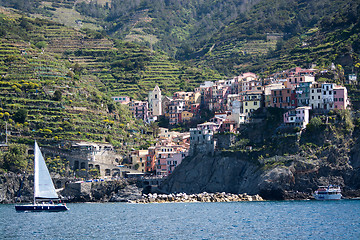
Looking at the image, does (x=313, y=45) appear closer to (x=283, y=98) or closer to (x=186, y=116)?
(x=186, y=116)

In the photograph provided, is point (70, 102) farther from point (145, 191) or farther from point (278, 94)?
point (278, 94)

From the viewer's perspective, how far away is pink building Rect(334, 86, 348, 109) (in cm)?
11562

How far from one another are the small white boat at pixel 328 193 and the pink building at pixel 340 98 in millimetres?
15036

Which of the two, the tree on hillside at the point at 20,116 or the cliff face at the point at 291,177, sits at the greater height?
the tree on hillside at the point at 20,116

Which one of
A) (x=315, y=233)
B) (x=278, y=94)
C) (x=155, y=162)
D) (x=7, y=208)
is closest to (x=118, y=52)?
(x=155, y=162)

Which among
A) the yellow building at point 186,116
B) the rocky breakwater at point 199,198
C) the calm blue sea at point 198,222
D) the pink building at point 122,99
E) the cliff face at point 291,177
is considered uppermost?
the pink building at point 122,99

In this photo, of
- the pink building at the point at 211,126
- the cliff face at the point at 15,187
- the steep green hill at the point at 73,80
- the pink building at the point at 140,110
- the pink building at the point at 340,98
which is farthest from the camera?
the pink building at the point at 140,110

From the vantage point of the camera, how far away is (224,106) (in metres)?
144

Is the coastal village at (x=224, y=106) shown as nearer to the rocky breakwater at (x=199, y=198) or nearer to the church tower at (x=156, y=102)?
the church tower at (x=156, y=102)

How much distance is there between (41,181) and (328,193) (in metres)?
43.3

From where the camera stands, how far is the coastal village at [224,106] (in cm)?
11719

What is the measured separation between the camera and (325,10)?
192 meters

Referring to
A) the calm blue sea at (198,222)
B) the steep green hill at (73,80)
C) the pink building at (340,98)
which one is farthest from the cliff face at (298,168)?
the steep green hill at (73,80)

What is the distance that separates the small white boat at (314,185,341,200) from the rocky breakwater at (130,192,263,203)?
357 inches
